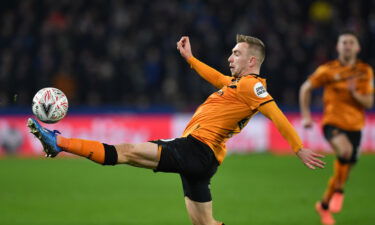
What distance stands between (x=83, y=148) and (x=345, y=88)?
15.0 ft

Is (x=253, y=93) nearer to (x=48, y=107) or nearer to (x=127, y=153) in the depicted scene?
(x=127, y=153)

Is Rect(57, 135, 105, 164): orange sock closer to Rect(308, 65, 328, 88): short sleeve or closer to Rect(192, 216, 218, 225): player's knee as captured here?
Rect(192, 216, 218, 225): player's knee

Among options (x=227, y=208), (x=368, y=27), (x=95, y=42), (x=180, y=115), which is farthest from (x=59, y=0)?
(x=227, y=208)

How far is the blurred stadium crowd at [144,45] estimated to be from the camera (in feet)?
50.7

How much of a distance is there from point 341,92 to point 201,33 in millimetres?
7892

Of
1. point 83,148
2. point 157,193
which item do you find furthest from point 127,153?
point 157,193

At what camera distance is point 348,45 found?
27.5 ft

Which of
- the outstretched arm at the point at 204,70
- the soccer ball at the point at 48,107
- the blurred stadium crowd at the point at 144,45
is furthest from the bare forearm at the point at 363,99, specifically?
the blurred stadium crowd at the point at 144,45

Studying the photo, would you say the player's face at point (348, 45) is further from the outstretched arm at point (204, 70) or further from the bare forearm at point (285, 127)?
the bare forearm at point (285, 127)

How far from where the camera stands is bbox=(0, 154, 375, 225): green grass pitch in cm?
840

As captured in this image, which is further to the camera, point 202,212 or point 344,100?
point 344,100

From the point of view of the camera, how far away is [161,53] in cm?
1608

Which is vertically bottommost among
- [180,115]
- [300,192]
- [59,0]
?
[300,192]

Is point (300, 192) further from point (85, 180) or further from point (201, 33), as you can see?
point (201, 33)
